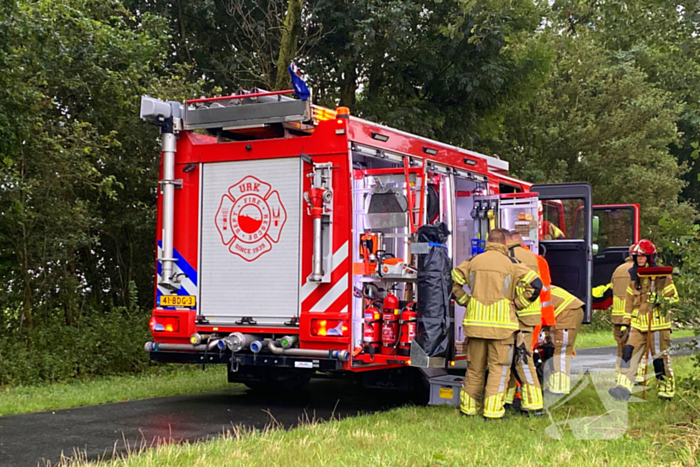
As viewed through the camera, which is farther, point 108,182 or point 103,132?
point 103,132

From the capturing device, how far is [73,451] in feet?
21.1

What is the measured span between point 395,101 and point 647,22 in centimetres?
1032

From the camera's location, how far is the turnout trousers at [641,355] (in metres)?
9.36

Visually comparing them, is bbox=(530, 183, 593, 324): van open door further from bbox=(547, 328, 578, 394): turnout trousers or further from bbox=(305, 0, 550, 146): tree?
bbox=(305, 0, 550, 146): tree

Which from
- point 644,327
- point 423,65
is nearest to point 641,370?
point 644,327

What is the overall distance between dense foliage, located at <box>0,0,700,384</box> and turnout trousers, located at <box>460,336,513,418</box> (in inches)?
67.7

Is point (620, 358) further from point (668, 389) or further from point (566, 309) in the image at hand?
point (668, 389)

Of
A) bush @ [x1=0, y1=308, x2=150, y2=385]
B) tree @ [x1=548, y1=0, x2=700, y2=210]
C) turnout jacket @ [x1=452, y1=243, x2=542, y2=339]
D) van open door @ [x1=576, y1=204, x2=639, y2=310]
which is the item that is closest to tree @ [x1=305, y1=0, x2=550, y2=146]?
van open door @ [x1=576, y1=204, x2=639, y2=310]

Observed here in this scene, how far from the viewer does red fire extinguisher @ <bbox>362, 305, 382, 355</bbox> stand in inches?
328

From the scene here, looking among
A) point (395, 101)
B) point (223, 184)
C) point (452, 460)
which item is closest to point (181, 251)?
point (223, 184)

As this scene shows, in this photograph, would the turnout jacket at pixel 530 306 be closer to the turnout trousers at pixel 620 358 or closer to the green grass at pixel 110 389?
the turnout trousers at pixel 620 358

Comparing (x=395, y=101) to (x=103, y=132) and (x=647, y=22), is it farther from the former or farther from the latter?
(x=647, y=22)

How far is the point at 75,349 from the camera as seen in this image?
1205 centimetres

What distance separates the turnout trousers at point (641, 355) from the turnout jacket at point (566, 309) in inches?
26.6
